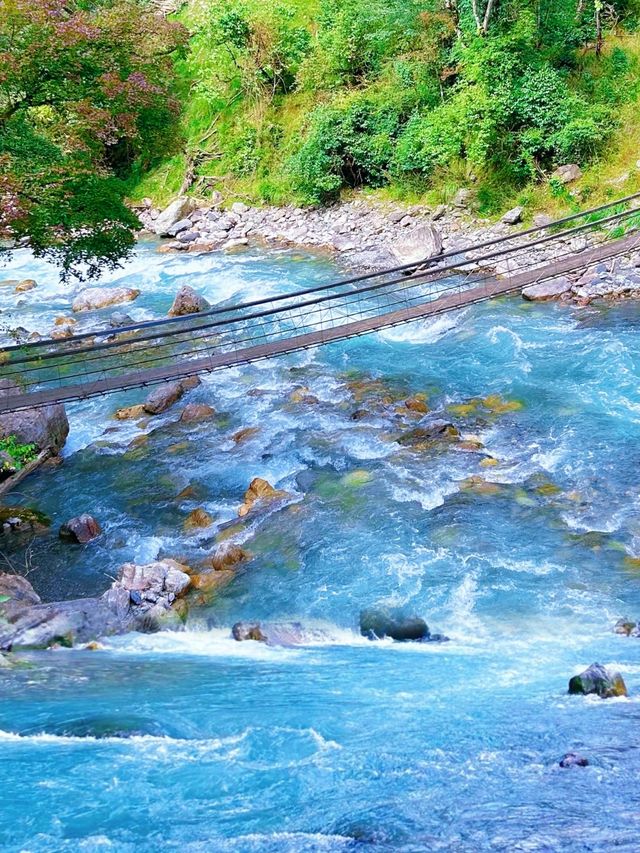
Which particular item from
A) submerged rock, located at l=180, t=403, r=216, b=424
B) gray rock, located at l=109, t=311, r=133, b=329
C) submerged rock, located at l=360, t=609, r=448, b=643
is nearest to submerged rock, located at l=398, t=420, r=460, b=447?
submerged rock, located at l=180, t=403, r=216, b=424

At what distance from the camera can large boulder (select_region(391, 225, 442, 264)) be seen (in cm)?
1462

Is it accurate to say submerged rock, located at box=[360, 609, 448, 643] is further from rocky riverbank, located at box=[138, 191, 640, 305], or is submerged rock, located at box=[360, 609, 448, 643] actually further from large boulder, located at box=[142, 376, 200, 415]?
rocky riverbank, located at box=[138, 191, 640, 305]

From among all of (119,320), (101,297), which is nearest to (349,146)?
(101,297)

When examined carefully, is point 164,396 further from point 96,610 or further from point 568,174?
point 568,174

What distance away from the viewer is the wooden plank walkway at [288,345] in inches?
309

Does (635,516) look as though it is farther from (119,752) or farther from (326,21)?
(326,21)

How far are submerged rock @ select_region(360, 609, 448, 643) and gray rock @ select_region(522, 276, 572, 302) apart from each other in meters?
7.75

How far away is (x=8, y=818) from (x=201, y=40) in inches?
834

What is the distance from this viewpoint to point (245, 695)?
524 cm

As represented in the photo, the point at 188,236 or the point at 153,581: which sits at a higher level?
the point at 188,236

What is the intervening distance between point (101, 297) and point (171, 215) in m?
5.41

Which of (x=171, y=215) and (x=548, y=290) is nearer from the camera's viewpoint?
(x=548, y=290)

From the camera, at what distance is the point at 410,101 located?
1780 cm

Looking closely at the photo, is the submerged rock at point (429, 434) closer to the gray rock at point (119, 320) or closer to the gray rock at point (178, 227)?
the gray rock at point (119, 320)
